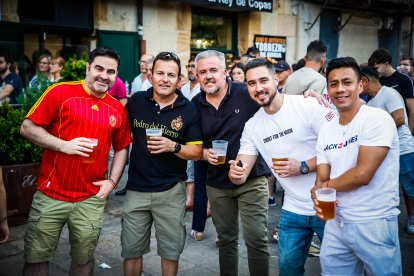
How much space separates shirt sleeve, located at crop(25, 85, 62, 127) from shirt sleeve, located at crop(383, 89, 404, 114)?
4.15m

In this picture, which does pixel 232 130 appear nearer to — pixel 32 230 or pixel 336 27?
pixel 32 230

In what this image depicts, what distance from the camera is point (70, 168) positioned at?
3.21 meters

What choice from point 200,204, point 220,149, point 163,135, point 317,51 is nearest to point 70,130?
point 163,135

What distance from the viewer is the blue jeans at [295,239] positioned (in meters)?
3.11

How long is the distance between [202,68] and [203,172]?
1.71 metres

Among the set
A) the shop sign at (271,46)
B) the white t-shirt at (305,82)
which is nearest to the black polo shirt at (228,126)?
the white t-shirt at (305,82)

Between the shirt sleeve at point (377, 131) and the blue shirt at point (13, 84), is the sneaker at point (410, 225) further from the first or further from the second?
the blue shirt at point (13, 84)

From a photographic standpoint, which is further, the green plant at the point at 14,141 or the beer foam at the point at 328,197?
the green plant at the point at 14,141

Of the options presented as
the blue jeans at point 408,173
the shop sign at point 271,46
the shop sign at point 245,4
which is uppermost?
the shop sign at point 245,4

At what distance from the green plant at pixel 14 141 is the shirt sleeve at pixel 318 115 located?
12.7ft

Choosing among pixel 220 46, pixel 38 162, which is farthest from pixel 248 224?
pixel 220 46

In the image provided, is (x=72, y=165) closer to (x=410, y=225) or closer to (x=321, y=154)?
(x=321, y=154)

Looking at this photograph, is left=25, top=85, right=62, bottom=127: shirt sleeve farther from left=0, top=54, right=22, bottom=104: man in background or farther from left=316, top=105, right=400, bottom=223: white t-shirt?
left=0, top=54, right=22, bottom=104: man in background

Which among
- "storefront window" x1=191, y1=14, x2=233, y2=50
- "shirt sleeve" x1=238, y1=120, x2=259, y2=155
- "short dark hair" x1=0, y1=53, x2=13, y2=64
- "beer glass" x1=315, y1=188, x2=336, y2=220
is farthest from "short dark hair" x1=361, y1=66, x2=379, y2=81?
"storefront window" x1=191, y1=14, x2=233, y2=50
